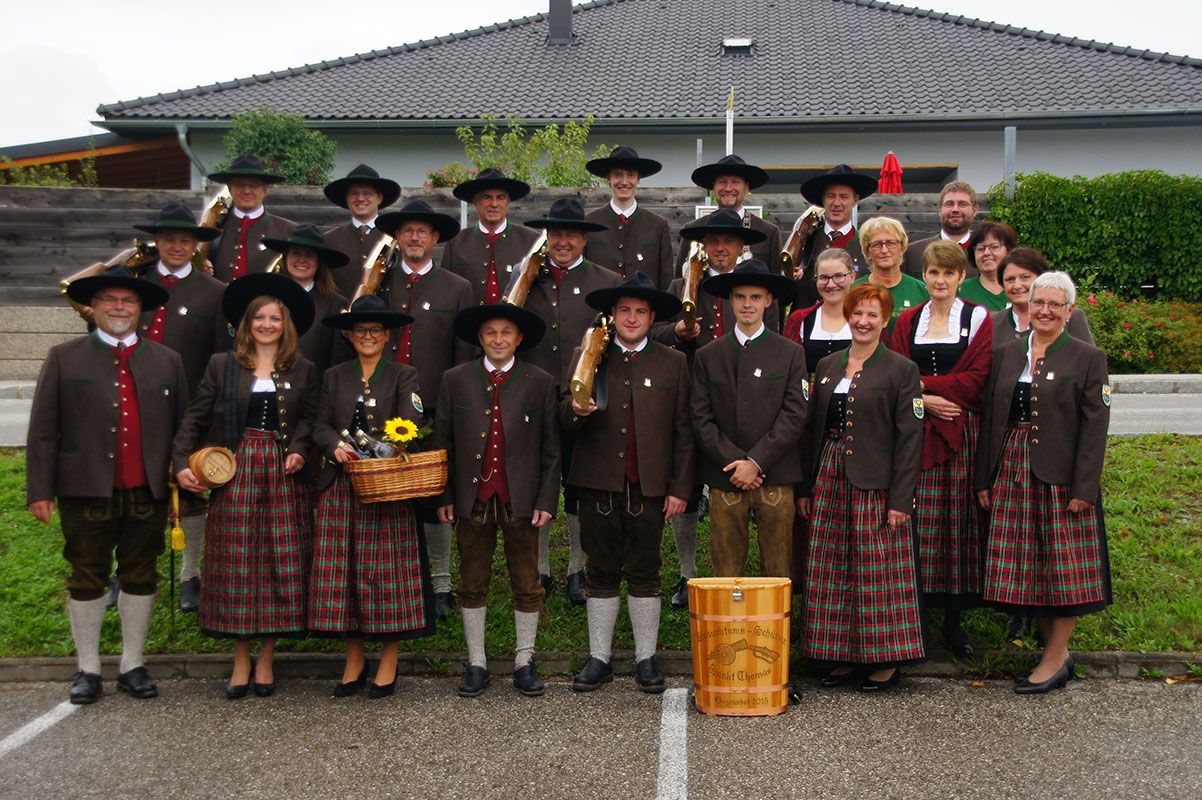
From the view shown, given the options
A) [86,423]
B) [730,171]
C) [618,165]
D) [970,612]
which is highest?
[618,165]

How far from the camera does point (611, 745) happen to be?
18.2 feet

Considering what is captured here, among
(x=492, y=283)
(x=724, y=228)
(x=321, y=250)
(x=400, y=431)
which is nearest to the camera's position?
(x=400, y=431)

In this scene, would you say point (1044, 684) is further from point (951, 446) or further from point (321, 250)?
point (321, 250)

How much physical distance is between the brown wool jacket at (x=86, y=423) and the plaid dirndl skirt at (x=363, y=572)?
3.20ft

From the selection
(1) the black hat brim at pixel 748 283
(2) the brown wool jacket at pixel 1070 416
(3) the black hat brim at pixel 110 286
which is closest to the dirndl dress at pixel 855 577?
(1) the black hat brim at pixel 748 283

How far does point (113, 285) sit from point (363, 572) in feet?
6.84

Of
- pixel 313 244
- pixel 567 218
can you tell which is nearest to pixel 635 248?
pixel 567 218

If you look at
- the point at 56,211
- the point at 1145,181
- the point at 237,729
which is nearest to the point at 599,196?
the point at 56,211

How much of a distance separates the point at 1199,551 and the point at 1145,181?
9172 mm

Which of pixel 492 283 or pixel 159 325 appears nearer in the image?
pixel 159 325

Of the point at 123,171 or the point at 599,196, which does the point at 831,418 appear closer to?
the point at 599,196

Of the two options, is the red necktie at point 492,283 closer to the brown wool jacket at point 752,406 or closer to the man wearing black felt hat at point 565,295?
the man wearing black felt hat at point 565,295

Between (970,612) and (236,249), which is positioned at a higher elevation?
(236,249)

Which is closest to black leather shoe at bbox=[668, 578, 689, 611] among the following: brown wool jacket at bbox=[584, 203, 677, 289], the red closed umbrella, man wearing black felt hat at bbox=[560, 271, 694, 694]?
man wearing black felt hat at bbox=[560, 271, 694, 694]
